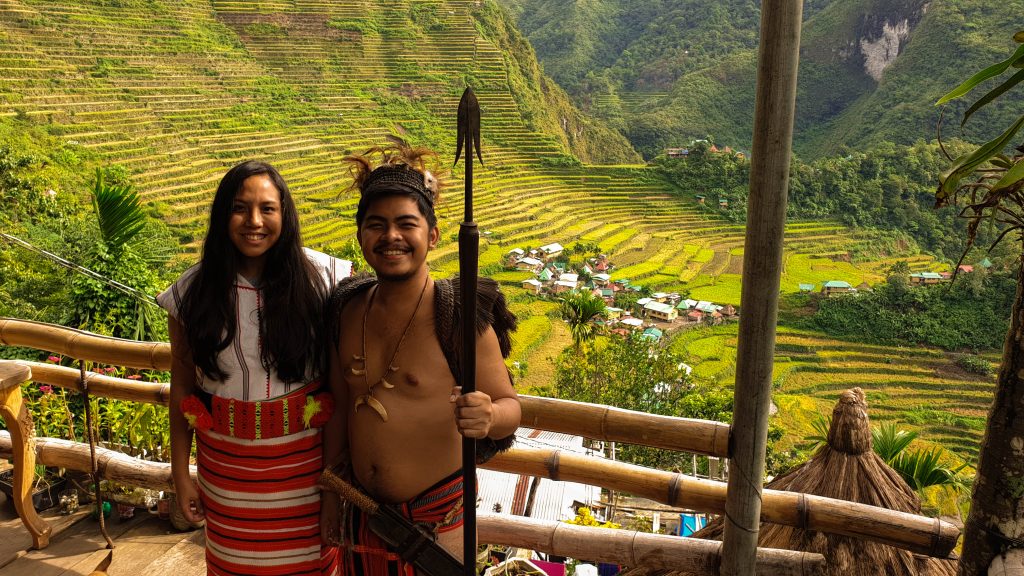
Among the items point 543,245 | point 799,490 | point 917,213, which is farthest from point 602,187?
point 799,490

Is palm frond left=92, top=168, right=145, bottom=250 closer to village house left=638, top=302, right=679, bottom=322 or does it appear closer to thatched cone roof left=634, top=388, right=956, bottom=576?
thatched cone roof left=634, top=388, right=956, bottom=576

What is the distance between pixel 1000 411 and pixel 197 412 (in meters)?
1.37

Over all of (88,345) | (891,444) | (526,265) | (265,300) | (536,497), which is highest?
(265,300)

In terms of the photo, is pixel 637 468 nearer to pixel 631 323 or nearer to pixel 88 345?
pixel 88 345

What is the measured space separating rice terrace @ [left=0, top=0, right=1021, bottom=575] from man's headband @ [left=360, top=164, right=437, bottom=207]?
9.45 m

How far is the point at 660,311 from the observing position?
28.7 meters

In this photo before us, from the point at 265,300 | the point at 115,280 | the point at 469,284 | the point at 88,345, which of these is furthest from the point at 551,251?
the point at 469,284

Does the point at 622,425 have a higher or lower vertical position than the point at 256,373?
lower

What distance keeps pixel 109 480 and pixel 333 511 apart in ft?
3.83

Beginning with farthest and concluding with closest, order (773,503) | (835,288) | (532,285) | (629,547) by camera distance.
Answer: (835,288), (532,285), (629,547), (773,503)

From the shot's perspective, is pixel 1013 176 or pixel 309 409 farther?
pixel 309 409

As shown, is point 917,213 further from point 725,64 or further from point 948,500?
point 948,500

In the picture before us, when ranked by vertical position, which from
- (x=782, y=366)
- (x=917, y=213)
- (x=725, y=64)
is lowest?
(x=782, y=366)

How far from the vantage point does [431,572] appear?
1.28 m
